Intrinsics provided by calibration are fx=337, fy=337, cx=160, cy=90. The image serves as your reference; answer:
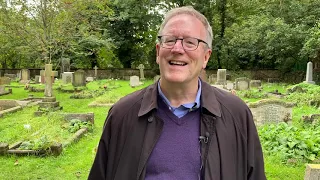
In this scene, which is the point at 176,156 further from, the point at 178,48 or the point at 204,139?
the point at 178,48

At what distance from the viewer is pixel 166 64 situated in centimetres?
203

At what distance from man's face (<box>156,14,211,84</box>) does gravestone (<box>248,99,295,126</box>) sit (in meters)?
7.80

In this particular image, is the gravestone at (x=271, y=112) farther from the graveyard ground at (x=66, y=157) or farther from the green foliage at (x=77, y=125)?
the green foliage at (x=77, y=125)

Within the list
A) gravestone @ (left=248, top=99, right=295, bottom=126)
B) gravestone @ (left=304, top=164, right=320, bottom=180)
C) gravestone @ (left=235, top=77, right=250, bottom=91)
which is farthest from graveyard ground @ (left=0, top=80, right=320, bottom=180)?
gravestone @ (left=235, top=77, right=250, bottom=91)

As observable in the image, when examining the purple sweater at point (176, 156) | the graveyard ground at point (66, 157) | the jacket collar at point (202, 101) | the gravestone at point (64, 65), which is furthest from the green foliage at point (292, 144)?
the gravestone at point (64, 65)

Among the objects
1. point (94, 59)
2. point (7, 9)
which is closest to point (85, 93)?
point (7, 9)

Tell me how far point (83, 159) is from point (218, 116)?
17.1 feet

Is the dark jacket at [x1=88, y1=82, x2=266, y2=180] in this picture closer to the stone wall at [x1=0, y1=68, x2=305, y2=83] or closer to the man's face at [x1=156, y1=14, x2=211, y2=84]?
the man's face at [x1=156, y1=14, x2=211, y2=84]

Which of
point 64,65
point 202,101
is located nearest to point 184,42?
point 202,101

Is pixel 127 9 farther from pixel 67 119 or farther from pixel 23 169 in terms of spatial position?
pixel 23 169

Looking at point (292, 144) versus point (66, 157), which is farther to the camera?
point (66, 157)

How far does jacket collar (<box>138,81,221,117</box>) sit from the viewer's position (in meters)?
2.02

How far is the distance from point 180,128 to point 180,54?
44 cm

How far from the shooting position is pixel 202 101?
81.4 inches
